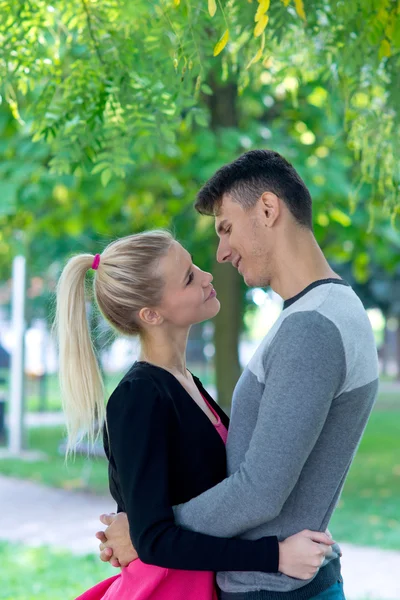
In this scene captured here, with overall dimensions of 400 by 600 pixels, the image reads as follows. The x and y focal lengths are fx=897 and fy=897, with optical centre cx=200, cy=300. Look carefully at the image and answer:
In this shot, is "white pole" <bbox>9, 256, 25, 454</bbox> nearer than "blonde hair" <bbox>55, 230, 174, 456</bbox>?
No

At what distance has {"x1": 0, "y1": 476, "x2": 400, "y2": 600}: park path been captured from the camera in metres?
6.44

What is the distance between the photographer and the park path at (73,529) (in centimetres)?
644

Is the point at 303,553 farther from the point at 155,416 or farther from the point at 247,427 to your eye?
the point at 155,416

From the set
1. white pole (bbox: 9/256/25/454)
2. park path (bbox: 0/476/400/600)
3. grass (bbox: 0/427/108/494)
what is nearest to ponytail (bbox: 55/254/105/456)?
park path (bbox: 0/476/400/600)

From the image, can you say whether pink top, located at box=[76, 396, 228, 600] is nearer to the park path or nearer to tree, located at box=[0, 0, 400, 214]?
tree, located at box=[0, 0, 400, 214]

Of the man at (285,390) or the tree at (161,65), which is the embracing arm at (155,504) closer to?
the man at (285,390)

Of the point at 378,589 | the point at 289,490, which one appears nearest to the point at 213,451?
the point at 289,490

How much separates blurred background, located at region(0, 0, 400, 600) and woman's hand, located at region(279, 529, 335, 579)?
790 millimetres

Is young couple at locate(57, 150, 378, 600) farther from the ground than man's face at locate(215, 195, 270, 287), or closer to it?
closer to it

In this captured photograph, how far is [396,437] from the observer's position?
16.5m

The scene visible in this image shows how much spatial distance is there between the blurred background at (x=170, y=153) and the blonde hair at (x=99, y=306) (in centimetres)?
17

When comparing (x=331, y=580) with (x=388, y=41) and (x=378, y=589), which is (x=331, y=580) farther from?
(x=378, y=589)

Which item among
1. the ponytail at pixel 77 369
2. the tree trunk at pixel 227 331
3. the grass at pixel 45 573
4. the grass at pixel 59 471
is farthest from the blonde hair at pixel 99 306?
the grass at pixel 59 471

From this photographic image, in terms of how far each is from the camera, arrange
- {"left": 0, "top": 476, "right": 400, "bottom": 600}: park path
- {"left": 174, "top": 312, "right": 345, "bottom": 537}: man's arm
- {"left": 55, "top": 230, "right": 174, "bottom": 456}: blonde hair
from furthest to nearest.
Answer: {"left": 0, "top": 476, "right": 400, "bottom": 600}: park path, {"left": 55, "top": 230, "right": 174, "bottom": 456}: blonde hair, {"left": 174, "top": 312, "right": 345, "bottom": 537}: man's arm
